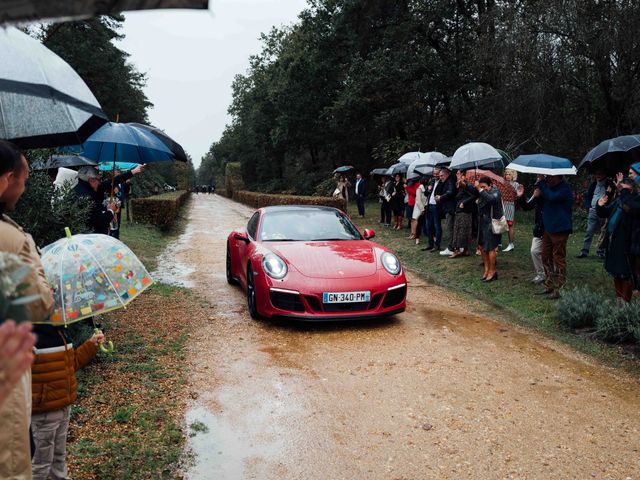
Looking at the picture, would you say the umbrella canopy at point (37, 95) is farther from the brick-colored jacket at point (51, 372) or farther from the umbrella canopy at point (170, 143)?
the umbrella canopy at point (170, 143)

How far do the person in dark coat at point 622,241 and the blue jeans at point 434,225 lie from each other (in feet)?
18.7

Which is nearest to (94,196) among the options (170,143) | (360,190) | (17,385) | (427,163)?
(170,143)

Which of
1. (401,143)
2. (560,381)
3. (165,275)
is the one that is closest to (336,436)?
(560,381)

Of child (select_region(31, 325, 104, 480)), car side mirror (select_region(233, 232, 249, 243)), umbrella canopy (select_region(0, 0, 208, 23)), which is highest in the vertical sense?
umbrella canopy (select_region(0, 0, 208, 23))

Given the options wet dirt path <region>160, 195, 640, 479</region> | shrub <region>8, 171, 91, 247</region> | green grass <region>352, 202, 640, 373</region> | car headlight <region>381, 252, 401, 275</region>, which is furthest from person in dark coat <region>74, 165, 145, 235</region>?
green grass <region>352, 202, 640, 373</region>

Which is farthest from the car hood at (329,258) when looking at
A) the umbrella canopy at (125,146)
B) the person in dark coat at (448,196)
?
the person in dark coat at (448,196)

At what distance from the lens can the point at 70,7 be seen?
1.30 m

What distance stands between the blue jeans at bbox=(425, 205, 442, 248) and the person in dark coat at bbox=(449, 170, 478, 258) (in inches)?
42.8

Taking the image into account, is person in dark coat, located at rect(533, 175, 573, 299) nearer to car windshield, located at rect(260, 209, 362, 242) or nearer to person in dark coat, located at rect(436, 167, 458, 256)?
car windshield, located at rect(260, 209, 362, 242)

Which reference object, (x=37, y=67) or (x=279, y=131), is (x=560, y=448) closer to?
(x=37, y=67)

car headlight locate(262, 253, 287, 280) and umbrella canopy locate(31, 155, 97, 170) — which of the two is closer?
umbrella canopy locate(31, 155, 97, 170)

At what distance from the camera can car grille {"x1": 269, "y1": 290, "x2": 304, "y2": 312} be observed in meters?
6.08

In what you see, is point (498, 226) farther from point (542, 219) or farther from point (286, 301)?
point (286, 301)

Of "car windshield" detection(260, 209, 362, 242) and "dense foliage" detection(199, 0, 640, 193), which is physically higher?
"dense foliage" detection(199, 0, 640, 193)
